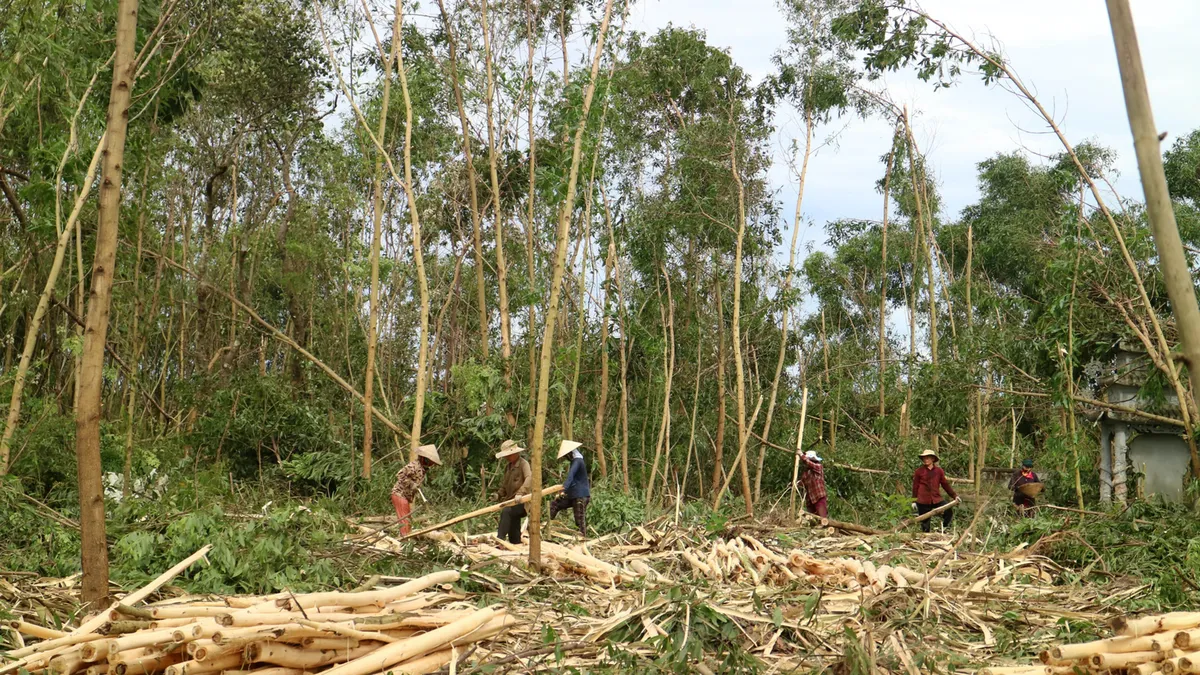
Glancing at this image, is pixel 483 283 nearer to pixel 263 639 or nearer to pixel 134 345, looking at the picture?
pixel 134 345

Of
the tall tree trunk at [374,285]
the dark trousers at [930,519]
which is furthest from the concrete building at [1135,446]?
the tall tree trunk at [374,285]

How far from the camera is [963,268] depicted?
3108 cm

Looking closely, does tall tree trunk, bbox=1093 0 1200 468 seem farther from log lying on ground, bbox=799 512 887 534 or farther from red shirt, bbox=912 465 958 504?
red shirt, bbox=912 465 958 504

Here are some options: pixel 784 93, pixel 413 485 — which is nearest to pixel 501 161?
pixel 784 93

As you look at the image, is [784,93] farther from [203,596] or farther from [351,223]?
[203,596]

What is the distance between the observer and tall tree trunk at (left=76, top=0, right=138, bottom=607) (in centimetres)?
590

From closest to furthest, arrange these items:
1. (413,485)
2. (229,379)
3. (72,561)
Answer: (72,561)
(413,485)
(229,379)

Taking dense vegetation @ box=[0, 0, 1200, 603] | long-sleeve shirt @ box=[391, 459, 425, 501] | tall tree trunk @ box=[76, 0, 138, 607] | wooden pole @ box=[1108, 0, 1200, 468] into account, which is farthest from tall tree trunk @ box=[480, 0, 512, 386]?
wooden pole @ box=[1108, 0, 1200, 468]

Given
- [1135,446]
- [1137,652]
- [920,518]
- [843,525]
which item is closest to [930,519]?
[920,518]

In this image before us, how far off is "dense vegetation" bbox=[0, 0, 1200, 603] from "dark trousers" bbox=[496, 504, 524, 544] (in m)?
1.74

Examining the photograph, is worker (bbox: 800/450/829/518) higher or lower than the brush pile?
higher

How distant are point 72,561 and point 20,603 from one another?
1563mm

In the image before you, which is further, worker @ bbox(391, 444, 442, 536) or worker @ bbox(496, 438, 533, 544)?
worker @ bbox(391, 444, 442, 536)

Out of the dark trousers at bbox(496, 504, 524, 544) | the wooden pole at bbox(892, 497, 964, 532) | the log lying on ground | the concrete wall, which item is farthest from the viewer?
the concrete wall
